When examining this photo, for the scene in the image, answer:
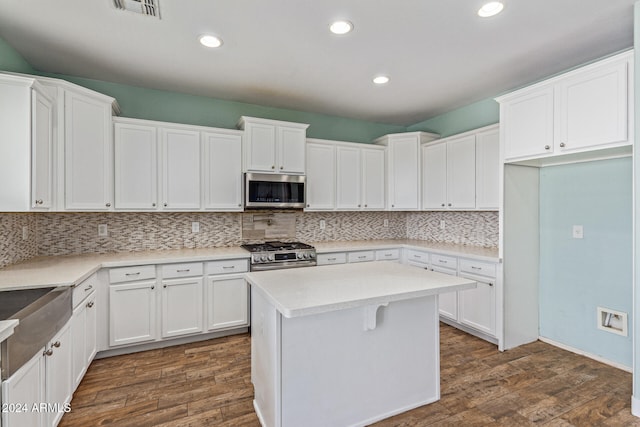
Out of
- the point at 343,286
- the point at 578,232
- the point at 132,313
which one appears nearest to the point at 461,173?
the point at 578,232

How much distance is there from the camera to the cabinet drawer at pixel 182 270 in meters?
3.00

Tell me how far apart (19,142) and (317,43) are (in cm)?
225

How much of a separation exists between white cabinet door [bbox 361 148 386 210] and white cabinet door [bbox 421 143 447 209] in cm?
57

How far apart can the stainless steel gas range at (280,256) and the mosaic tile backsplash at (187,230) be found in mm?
538

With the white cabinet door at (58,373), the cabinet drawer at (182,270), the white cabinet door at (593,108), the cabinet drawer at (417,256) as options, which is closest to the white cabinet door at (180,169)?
the cabinet drawer at (182,270)

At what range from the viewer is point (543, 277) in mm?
3191

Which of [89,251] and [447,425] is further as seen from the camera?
[89,251]

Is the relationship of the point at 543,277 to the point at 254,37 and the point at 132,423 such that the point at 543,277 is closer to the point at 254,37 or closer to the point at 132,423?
the point at 254,37

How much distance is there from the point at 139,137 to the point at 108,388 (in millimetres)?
2259

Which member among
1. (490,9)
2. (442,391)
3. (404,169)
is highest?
(490,9)

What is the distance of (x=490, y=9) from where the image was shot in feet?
6.76

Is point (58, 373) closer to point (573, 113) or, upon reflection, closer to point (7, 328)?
point (7, 328)

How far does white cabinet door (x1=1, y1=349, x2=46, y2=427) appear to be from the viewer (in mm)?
1288

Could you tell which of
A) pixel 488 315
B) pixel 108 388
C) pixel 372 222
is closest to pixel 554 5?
pixel 488 315
